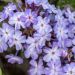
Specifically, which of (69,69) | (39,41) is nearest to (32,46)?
(39,41)

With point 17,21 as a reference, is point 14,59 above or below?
below

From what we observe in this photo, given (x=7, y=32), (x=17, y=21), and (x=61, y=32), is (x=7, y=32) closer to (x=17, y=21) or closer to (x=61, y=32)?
(x=17, y=21)

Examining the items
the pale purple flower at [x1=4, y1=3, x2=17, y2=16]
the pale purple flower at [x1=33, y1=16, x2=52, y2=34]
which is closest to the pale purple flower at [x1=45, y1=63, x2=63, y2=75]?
the pale purple flower at [x1=33, y1=16, x2=52, y2=34]

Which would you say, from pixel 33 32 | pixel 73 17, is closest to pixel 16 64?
pixel 33 32

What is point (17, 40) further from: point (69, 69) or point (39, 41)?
point (69, 69)

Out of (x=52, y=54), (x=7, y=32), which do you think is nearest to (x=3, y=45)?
(x=7, y=32)

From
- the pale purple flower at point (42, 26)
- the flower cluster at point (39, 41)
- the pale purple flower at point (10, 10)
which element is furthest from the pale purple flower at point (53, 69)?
the pale purple flower at point (10, 10)

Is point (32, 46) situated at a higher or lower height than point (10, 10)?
lower

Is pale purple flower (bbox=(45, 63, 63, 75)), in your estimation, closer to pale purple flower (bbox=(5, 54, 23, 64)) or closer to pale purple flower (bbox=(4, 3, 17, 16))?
pale purple flower (bbox=(5, 54, 23, 64))

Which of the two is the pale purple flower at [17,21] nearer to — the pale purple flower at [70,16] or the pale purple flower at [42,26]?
the pale purple flower at [42,26]
